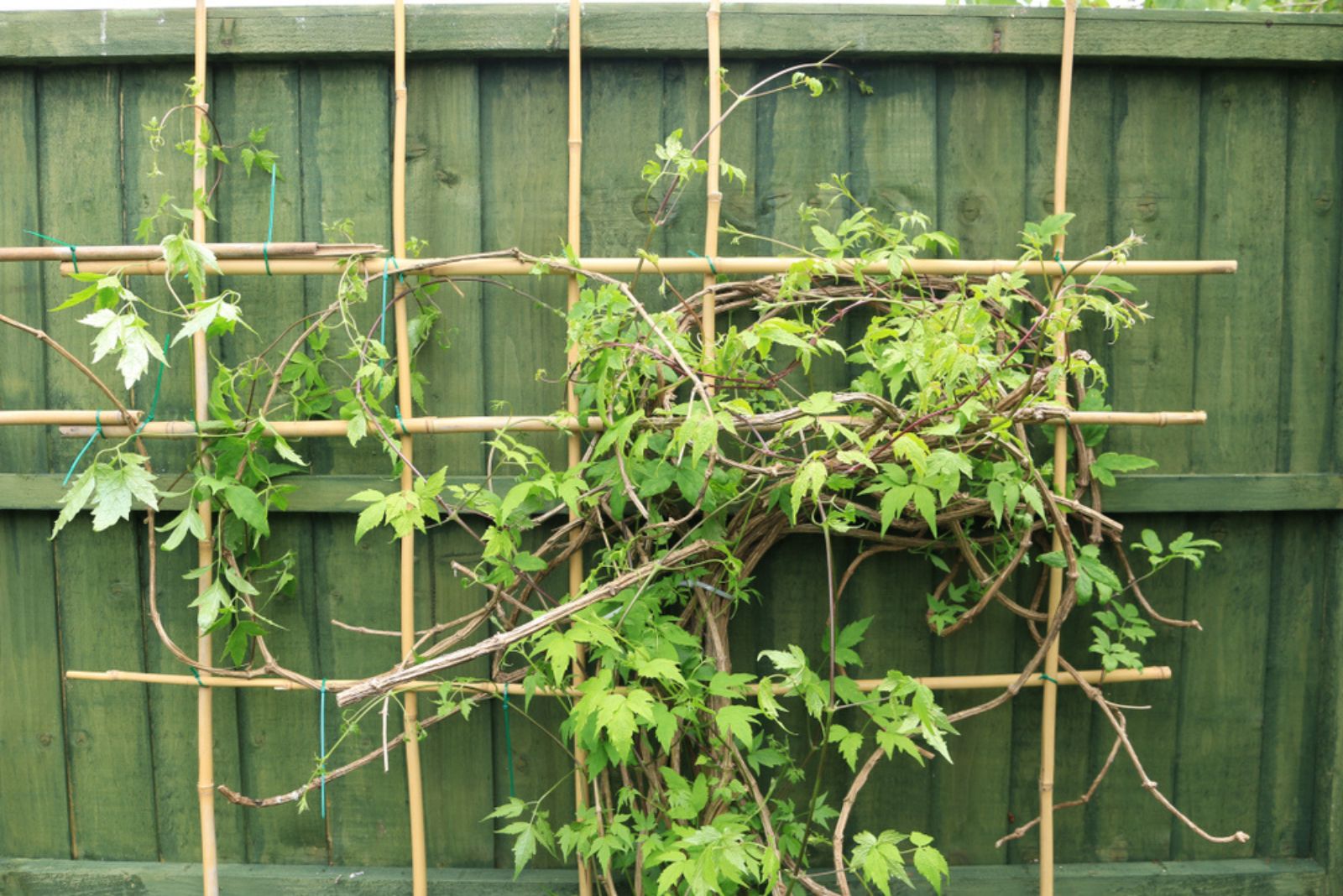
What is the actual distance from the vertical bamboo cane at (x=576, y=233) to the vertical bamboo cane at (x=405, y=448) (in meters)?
0.34

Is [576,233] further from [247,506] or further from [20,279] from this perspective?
[20,279]

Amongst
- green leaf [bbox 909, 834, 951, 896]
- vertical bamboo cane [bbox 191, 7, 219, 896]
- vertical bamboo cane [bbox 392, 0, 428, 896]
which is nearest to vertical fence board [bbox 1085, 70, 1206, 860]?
green leaf [bbox 909, 834, 951, 896]

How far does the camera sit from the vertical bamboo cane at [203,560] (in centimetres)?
201

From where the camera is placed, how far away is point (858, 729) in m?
2.14

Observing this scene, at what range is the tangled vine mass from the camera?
69.4 inches

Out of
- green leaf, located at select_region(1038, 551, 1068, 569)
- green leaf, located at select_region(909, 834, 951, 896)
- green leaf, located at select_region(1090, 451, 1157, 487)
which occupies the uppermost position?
green leaf, located at select_region(1090, 451, 1157, 487)

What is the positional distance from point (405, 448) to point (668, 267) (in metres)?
0.66

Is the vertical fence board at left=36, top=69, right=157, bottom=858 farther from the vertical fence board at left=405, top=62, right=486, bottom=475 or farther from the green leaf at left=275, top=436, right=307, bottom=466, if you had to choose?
the vertical fence board at left=405, top=62, right=486, bottom=475

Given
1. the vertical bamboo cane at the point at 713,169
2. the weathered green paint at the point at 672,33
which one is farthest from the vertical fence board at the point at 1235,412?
the vertical bamboo cane at the point at 713,169

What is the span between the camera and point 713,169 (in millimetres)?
2002

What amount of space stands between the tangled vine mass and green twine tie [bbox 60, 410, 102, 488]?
0.22 ft

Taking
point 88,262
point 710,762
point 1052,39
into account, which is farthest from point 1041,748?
point 88,262

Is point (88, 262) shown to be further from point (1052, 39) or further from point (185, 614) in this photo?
point (1052, 39)

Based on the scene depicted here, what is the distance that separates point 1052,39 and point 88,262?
6.74 feet
